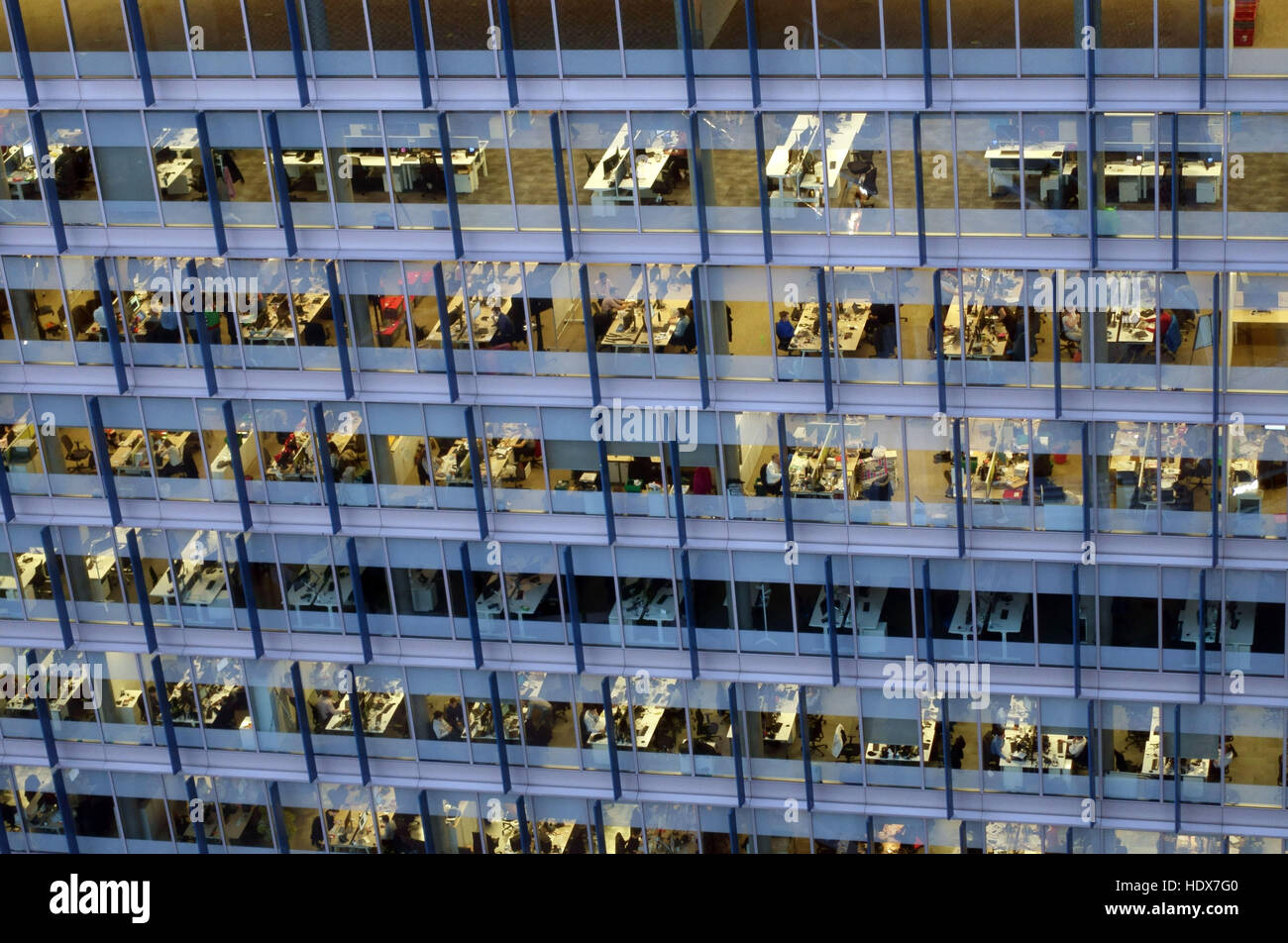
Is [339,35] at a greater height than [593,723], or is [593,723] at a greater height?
[339,35]

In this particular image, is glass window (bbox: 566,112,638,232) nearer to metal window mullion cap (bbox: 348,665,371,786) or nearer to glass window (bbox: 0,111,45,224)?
glass window (bbox: 0,111,45,224)

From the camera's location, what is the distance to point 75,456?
158 ft

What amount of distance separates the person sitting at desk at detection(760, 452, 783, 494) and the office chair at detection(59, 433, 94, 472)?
15.9 meters

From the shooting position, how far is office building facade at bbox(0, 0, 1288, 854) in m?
41.3

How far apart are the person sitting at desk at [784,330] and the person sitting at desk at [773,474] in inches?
102

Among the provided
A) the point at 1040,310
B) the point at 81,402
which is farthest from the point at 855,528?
the point at 81,402

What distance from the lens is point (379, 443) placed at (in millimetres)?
46594

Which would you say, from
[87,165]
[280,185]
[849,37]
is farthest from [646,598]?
[87,165]

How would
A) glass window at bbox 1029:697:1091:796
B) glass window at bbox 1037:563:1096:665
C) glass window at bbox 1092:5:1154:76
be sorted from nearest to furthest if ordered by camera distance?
glass window at bbox 1092:5:1154:76 → glass window at bbox 1037:563:1096:665 → glass window at bbox 1029:697:1091:796

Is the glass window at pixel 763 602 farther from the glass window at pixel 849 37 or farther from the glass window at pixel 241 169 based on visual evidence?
the glass window at pixel 241 169

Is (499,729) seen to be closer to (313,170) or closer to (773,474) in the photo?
(773,474)

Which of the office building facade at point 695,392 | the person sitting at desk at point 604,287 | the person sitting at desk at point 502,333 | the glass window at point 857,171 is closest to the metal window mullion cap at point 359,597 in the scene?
the office building facade at point 695,392

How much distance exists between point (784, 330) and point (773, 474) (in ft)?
11.2

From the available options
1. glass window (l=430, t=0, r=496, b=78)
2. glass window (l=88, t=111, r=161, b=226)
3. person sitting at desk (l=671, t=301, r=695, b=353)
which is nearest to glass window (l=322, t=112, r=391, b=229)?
glass window (l=430, t=0, r=496, b=78)
